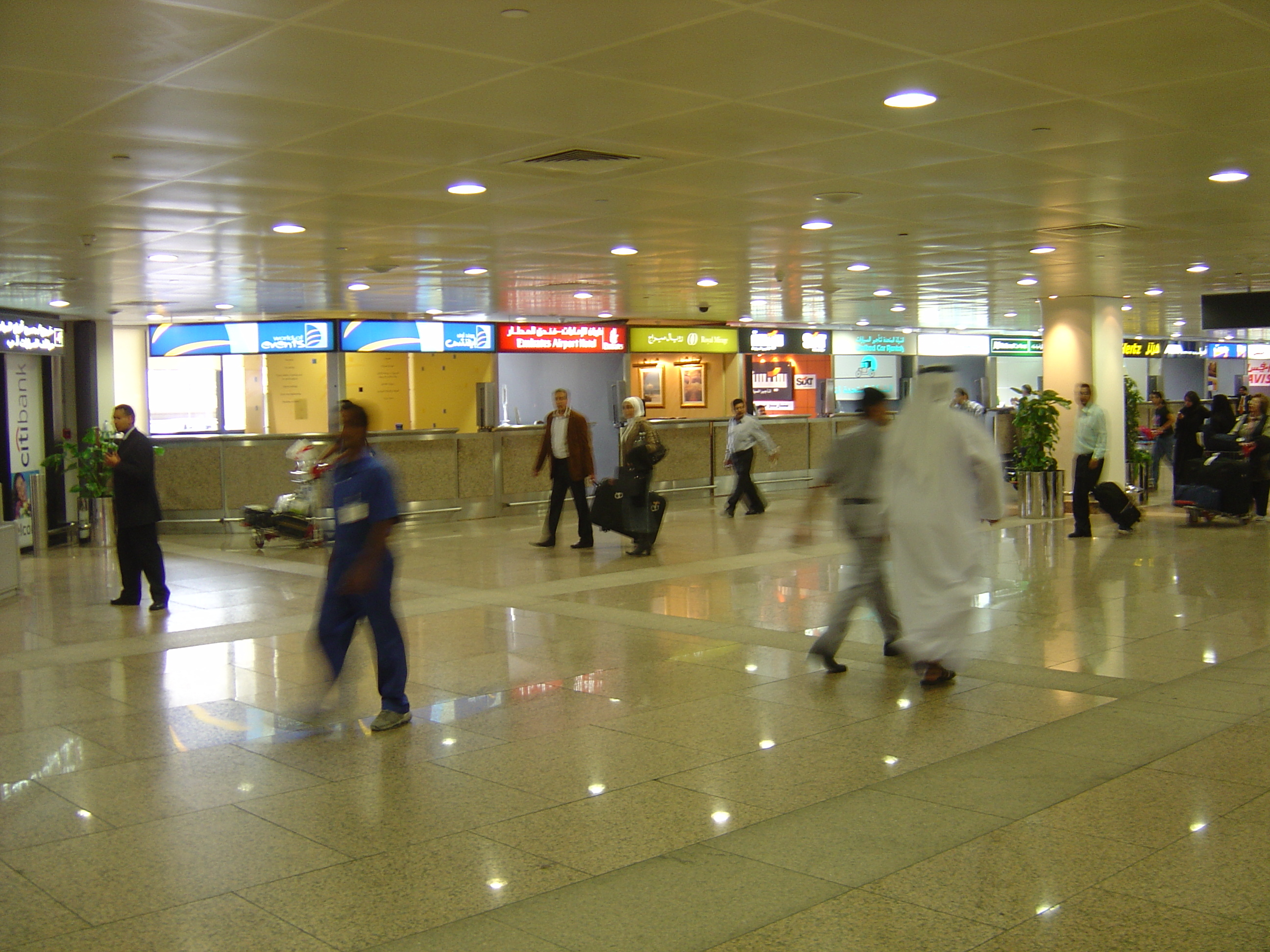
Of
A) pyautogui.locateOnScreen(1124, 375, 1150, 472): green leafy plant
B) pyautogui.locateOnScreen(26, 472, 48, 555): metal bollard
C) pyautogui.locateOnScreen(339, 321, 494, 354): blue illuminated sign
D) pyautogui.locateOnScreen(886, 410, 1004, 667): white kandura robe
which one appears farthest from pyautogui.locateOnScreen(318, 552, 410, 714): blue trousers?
pyautogui.locateOnScreen(339, 321, 494, 354): blue illuminated sign

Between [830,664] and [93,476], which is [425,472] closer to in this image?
[93,476]

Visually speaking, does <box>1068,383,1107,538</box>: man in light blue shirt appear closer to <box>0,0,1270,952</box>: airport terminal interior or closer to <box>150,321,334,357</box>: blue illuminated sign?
<box>0,0,1270,952</box>: airport terminal interior

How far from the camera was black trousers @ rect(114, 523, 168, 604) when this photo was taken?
30.6 ft

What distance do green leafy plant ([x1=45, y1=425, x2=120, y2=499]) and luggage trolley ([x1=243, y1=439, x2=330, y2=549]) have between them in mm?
2248

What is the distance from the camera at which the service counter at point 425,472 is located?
52.5ft

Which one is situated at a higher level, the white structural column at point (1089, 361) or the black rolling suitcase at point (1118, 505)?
the white structural column at point (1089, 361)

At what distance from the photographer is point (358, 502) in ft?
18.4

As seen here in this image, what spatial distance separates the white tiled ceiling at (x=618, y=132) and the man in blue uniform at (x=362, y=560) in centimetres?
180

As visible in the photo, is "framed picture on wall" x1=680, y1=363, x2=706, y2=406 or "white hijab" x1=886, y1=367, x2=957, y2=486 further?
"framed picture on wall" x1=680, y1=363, x2=706, y2=406

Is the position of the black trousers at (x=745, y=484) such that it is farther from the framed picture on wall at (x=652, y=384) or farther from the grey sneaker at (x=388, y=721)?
the grey sneaker at (x=388, y=721)

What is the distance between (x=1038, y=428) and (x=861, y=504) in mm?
10073

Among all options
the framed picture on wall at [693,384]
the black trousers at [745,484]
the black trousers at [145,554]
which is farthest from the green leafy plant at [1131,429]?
the black trousers at [145,554]

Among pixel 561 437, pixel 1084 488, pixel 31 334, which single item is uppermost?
pixel 31 334

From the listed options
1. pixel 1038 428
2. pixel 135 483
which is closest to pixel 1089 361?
pixel 1038 428
